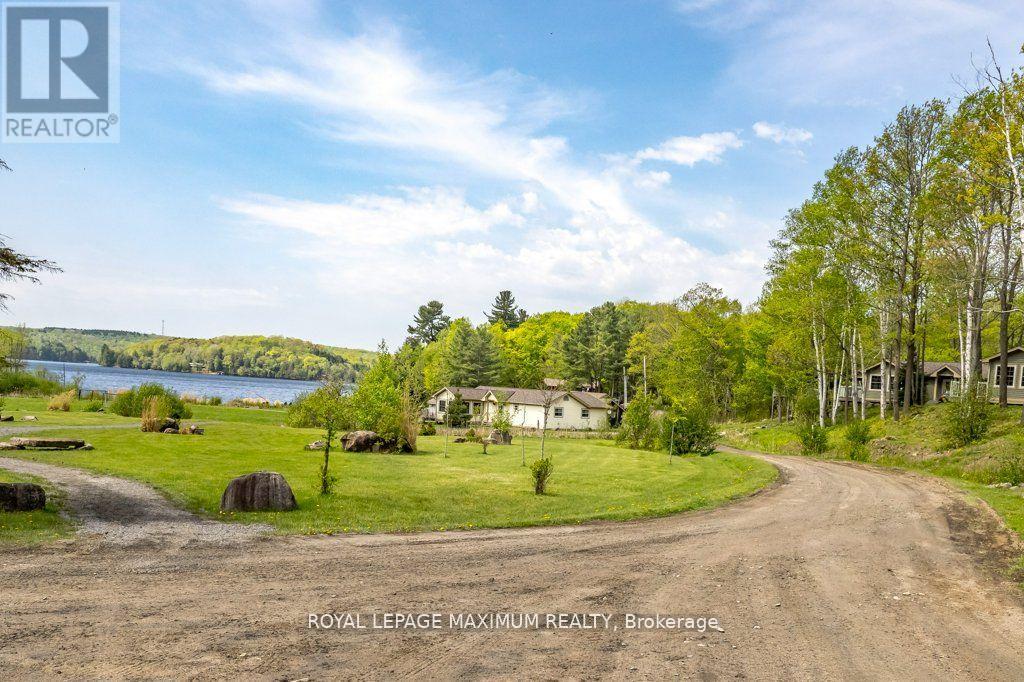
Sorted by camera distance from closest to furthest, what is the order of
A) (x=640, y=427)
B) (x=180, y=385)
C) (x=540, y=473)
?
(x=540, y=473) < (x=640, y=427) < (x=180, y=385)

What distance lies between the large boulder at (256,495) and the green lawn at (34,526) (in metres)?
3.16

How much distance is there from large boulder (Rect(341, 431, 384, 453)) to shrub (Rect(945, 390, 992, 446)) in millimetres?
27017

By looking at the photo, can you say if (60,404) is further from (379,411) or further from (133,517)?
(133,517)

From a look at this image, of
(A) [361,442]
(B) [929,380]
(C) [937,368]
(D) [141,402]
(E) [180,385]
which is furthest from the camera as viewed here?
(E) [180,385]

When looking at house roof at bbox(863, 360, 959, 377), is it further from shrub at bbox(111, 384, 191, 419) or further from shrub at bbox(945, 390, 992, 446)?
shrub at bbox(111, 384, 191, 419)

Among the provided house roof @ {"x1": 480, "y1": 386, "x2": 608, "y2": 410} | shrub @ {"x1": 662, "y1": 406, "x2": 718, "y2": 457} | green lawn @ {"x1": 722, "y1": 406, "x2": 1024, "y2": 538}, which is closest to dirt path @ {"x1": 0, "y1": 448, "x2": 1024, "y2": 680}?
green lawn @ {"x1": 722, "y1": 406, "x2": 1024, "y2": 538}

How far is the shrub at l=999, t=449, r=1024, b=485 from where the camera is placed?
2103cm

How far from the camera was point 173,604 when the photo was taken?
7770mm

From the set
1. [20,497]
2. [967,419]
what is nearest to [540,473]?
[20,497]

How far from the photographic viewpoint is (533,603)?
8.33 meters

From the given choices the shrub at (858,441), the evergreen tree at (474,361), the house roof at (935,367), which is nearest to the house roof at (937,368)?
the house roof at (935,367)

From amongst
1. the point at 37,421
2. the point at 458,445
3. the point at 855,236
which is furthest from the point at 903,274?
the point at 37,421

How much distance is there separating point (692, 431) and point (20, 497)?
3121 centimetres

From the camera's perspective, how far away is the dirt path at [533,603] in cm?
640
